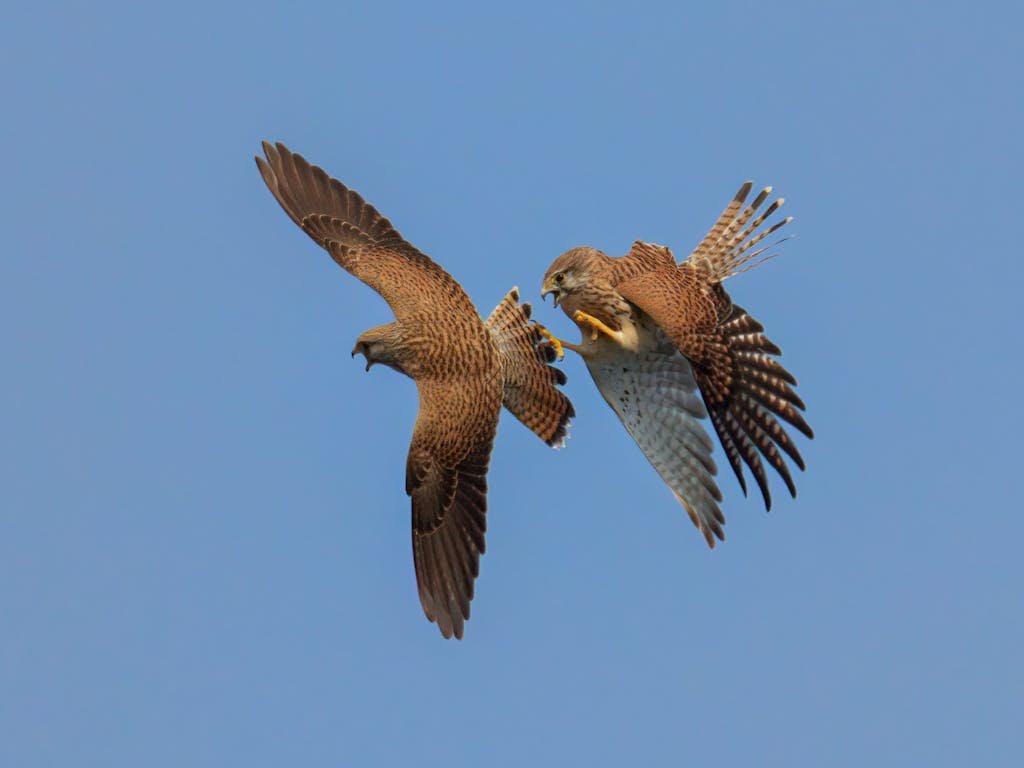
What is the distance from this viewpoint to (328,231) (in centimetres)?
1588

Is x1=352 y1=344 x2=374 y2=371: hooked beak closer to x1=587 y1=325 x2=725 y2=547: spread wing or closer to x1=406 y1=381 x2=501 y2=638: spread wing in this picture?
x1=406 y1=381 x2=501 y2=638: spread wing

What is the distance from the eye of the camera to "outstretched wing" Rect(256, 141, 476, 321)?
15008mm

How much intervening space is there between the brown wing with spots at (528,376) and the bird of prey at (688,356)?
222 mm

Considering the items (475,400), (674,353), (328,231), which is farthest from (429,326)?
(674,353)

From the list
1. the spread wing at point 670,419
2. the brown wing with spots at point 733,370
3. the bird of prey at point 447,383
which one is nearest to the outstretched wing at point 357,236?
the bird of prey at point 447,383

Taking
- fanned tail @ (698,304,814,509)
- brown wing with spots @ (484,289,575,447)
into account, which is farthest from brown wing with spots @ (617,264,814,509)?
brown wing with spots @ (484,289,575,447)

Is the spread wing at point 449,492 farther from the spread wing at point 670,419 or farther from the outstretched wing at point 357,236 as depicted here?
the spread wing at point 670,419

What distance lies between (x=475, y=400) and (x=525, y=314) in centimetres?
119

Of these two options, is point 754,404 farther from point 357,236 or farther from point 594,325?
point 357,236

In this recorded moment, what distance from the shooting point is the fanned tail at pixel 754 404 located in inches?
594

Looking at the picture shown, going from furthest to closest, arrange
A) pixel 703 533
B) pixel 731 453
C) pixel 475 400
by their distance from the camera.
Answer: pixel 703 533 < pixel 731 453 < pixel 475 400

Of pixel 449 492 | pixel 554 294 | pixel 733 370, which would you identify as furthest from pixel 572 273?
pixel 449 492

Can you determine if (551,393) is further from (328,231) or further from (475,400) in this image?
(328,231)

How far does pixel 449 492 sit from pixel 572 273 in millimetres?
2227
